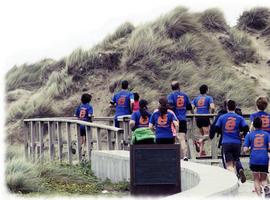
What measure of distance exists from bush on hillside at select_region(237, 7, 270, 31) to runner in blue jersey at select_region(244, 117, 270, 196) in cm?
2749

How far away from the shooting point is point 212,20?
40.9 metres

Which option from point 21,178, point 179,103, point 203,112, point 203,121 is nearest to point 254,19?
point 203,112

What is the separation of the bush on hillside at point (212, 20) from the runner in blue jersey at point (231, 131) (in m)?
24.1

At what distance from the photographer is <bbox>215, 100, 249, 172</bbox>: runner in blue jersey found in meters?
16.5

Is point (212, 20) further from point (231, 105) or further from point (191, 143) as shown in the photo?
point (231, 105)

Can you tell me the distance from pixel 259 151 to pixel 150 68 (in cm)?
2185

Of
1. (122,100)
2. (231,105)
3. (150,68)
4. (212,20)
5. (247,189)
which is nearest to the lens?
(247,189)

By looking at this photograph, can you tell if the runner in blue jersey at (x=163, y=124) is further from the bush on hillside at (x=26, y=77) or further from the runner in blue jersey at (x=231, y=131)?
the bush on hillside at (x=26, y=77)

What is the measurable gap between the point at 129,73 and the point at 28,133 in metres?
9.23

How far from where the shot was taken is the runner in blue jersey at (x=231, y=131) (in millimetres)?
16453

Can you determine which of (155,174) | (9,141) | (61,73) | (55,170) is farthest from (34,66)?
(155,174)

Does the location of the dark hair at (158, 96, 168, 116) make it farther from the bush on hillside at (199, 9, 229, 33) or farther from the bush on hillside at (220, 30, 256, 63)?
the bush on hillside at (199, 9, 229, 33)

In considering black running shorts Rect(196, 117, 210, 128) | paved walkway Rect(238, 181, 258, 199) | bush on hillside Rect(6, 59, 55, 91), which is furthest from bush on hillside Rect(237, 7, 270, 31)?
paved walkway Rect(238, 181, 258, 199)

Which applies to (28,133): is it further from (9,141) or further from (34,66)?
(34,66)
